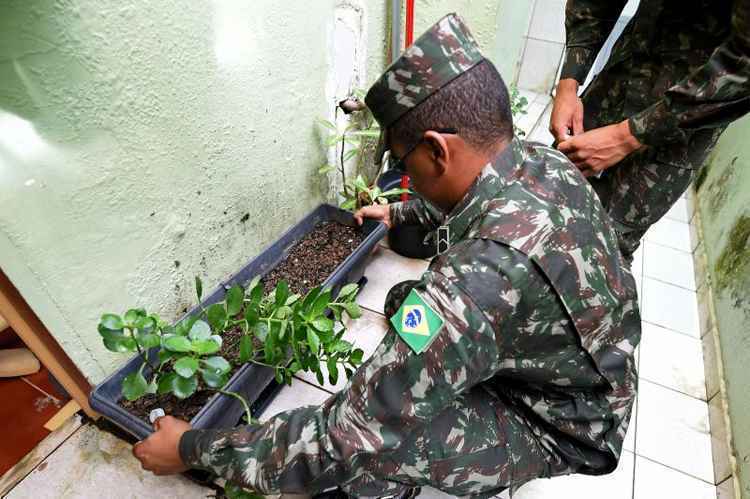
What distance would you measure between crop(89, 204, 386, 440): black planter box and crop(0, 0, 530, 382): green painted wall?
0.25ft

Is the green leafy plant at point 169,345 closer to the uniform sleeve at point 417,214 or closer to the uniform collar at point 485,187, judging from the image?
the uniform collar at point 485,187

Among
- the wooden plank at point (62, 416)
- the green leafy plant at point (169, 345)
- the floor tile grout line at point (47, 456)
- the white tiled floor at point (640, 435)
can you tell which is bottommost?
the white tiled floor at point (640, 435)

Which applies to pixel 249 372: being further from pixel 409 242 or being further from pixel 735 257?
pixel 735 257

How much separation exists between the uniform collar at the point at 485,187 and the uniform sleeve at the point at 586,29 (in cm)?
91

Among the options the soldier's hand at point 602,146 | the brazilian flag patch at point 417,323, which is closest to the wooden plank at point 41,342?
the brazilian flag patch at point 417,323

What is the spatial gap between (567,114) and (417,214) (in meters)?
0.60

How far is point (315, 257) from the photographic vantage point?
1701 mm

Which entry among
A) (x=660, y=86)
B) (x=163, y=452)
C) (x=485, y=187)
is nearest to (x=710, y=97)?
(x=660, y=86)

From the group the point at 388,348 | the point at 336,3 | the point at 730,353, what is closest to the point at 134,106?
the point at 388,348

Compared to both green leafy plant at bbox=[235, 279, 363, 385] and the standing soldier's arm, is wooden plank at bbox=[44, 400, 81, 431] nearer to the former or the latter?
green leafy plant at bbox=[235, 279, 363, 385]

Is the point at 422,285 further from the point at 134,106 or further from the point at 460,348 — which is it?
the point at 134,106

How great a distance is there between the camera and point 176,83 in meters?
1.07

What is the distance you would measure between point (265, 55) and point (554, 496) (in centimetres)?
161

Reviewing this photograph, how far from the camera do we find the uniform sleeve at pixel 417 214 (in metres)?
1.38
